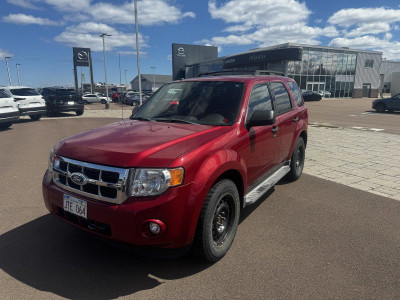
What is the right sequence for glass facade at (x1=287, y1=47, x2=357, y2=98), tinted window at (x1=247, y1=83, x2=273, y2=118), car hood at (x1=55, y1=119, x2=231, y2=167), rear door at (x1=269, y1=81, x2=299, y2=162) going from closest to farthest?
1. car hood at (x1=55, y1=119, x2=231, y2=167)
2. tinted window at (x1=247, y1=83, x2=273, y2=118)
3. rear door at (x1=269, y1=81, x2=299, y2=162)
4. glass facade at (x1=287, y1=47, x2=357, y2=98)

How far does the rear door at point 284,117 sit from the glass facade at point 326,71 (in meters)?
39.4

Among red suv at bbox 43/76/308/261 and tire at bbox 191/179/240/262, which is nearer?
red suv at bbox 43/76/308/261

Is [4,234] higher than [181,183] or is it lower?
lower

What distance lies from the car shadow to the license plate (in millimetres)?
348

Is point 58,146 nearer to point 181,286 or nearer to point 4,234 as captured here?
point 4,234

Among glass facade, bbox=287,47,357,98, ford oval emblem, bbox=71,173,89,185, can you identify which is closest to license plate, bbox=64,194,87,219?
ford oval emblem, bbox=71,173,89,185

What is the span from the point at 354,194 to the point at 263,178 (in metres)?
1.91

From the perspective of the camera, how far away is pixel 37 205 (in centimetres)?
422

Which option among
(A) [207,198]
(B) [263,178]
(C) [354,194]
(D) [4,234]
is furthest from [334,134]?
(D) [4,234]

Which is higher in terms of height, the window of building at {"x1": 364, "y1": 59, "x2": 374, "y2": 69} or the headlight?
the window of building at {"x1": 364, "y1": 59, "x2": 374, "y2": 69}

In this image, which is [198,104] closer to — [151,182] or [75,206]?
[151,182]

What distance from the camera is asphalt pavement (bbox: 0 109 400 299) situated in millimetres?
2475

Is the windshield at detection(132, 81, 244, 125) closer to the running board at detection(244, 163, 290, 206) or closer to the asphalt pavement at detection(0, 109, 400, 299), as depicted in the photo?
the running board at detection(244, 163, 290, 206)

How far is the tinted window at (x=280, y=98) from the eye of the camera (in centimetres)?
430
